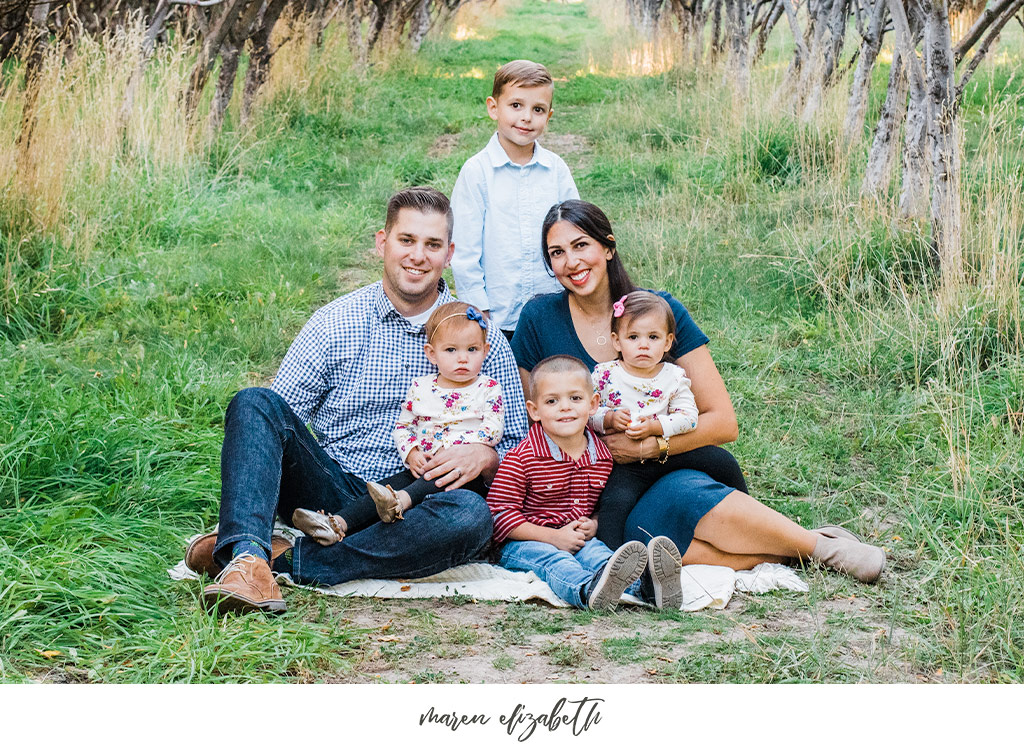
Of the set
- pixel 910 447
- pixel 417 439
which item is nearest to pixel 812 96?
pixel 910 447

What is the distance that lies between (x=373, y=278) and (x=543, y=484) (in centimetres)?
354

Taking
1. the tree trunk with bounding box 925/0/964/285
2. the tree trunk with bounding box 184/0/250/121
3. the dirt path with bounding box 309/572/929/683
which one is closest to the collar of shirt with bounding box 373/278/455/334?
the dirt path with bounding box 309/572/929/683

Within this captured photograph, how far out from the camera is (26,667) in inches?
87.4

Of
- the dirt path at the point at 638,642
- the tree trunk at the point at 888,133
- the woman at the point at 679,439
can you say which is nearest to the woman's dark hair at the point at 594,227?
the woman at the point at 679,439

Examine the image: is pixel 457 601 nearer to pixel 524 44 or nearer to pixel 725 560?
pixel 725 560

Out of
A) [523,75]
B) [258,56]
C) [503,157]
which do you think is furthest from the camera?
[258,56]

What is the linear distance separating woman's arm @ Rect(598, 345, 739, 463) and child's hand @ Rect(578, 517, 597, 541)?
0.66 ft

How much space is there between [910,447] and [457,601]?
1947mm

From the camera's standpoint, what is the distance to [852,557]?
2779 millimetres

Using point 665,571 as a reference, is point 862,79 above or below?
above

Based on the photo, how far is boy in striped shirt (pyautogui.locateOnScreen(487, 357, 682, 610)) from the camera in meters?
2.83

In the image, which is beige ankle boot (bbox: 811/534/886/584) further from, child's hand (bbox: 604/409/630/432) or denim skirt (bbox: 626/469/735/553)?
child's hand (bbox: 604/409/630/432)

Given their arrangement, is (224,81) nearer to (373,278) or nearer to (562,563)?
(373,278)

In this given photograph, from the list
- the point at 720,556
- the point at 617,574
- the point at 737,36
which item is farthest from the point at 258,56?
the point at 617,574
